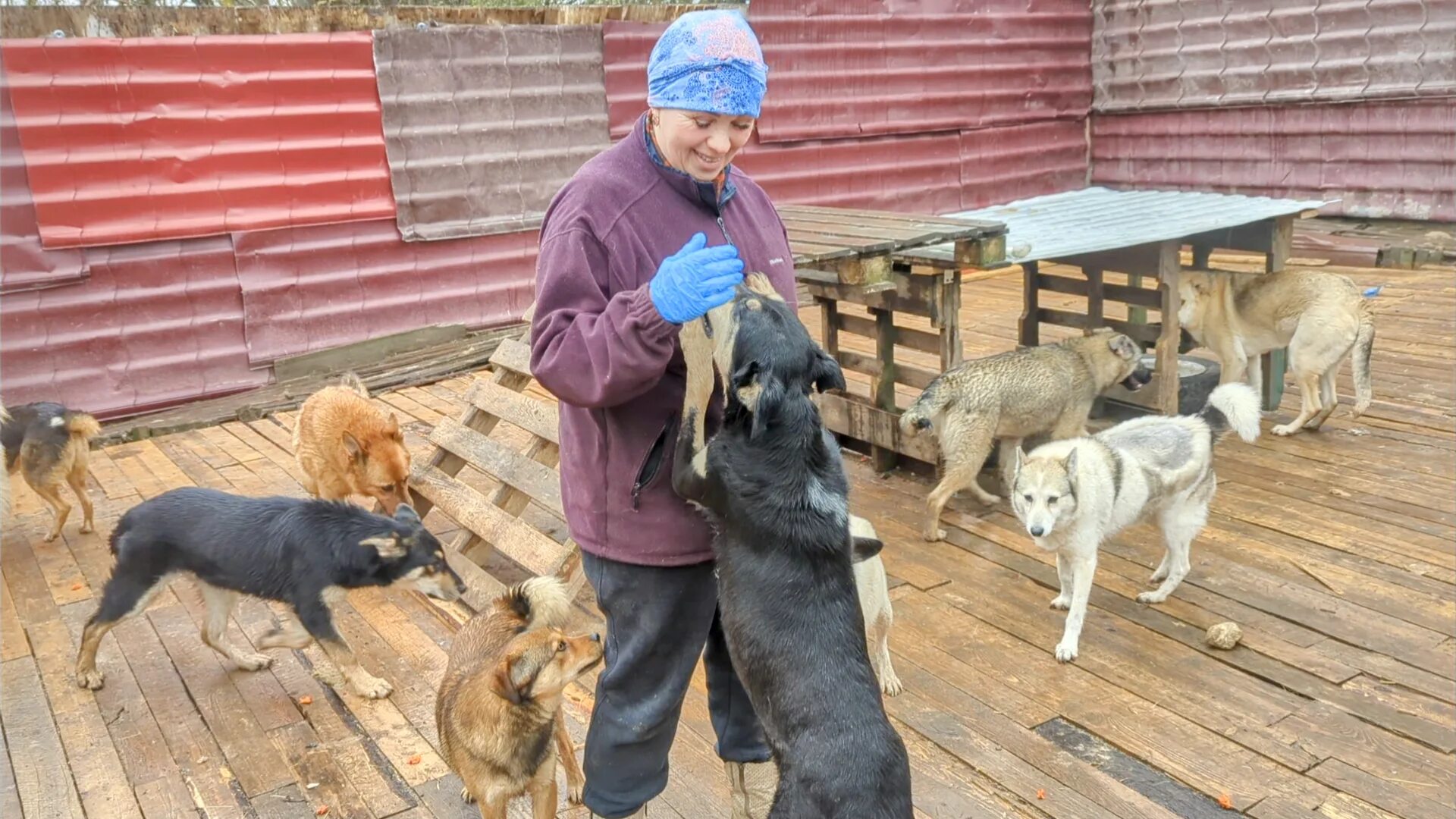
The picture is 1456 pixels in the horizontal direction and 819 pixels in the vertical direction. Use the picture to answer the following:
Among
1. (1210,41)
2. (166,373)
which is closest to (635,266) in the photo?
(166,373)

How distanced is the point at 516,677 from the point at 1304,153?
11.4 m

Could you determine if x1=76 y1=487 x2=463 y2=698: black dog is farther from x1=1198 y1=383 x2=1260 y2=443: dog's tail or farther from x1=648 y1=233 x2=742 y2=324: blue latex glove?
x1=1198 y1=383 x2=1260 y2=443: dog's tail

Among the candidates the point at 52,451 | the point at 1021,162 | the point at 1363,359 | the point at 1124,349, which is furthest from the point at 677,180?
the point at 1021,162

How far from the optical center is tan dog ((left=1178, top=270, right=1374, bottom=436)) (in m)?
5.93

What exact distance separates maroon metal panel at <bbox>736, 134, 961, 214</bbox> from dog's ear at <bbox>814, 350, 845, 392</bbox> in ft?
26.9

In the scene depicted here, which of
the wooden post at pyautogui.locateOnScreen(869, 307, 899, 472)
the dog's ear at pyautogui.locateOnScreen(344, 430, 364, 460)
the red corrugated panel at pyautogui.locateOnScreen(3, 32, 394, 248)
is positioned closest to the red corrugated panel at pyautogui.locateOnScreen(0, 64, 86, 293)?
the red corrugated panel at pyautogui.locateOnScreen(3, 32, 394, 248)

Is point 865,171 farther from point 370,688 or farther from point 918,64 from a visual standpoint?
point 370,688

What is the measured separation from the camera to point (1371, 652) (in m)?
3.79

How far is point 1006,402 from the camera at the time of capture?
16.7 ft

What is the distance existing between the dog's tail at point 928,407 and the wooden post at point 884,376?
2.06 ft

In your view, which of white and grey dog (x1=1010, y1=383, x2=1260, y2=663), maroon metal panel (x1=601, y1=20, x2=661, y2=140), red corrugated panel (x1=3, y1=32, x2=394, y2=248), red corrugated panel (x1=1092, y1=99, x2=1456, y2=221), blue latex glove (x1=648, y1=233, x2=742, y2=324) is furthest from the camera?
red corrugated panel (x1=1092, y1=99, x2=1456, y2=221)

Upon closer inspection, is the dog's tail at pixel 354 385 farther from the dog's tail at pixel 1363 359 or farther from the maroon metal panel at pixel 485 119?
the dog's tail at pixel 1363 359

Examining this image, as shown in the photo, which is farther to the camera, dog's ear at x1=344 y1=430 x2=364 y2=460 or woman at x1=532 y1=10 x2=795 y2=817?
dog's ear at x1=344 y1=430 x2=364 y2=460

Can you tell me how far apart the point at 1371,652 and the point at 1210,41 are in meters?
9.79
